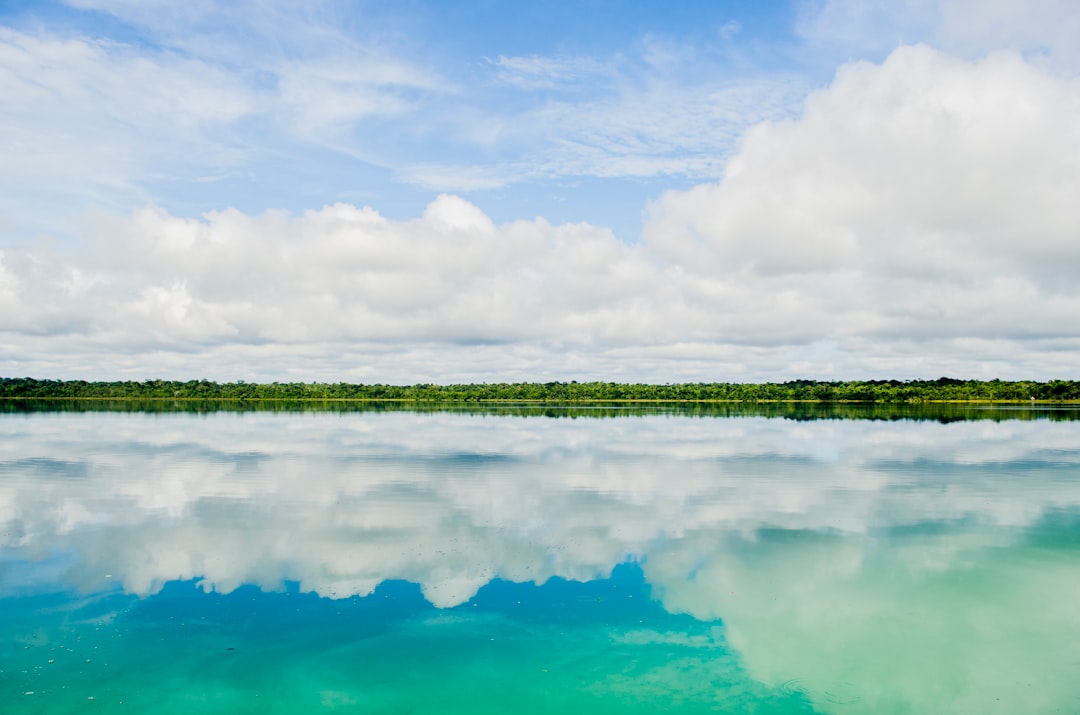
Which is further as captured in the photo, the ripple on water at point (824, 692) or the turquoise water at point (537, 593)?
the turquoise water at point (537, 593)

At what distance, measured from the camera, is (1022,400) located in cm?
13738

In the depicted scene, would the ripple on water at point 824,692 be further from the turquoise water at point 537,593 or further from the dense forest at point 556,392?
the dense forest at point 556,392

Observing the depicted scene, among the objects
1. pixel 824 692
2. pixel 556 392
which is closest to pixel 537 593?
pixel 824 692

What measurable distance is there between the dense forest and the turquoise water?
118m

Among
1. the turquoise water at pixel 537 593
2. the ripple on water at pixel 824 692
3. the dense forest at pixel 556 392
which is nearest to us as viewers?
the ripple on water at pixel 824 692

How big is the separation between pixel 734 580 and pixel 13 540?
584 inches

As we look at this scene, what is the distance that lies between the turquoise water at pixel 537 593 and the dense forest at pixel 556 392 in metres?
118

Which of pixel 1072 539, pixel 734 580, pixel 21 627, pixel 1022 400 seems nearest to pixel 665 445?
pixel 1072 539

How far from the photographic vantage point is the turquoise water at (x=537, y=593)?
890 centimetres

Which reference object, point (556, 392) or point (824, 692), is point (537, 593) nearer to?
point (824, 692)

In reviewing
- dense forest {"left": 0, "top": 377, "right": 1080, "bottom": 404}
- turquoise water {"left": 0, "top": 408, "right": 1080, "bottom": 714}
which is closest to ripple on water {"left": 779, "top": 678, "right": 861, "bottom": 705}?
turquoise water {"left": 0, "top": 408, "right": 1080, "bottom": 714}

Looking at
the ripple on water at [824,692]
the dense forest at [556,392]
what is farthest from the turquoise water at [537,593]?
the dense forest at [556,392]

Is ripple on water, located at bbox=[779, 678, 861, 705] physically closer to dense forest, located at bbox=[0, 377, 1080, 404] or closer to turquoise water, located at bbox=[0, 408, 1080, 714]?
turquoise water, located at bbox=[0, 408, 1080, 714]

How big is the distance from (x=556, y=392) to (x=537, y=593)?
143 m
